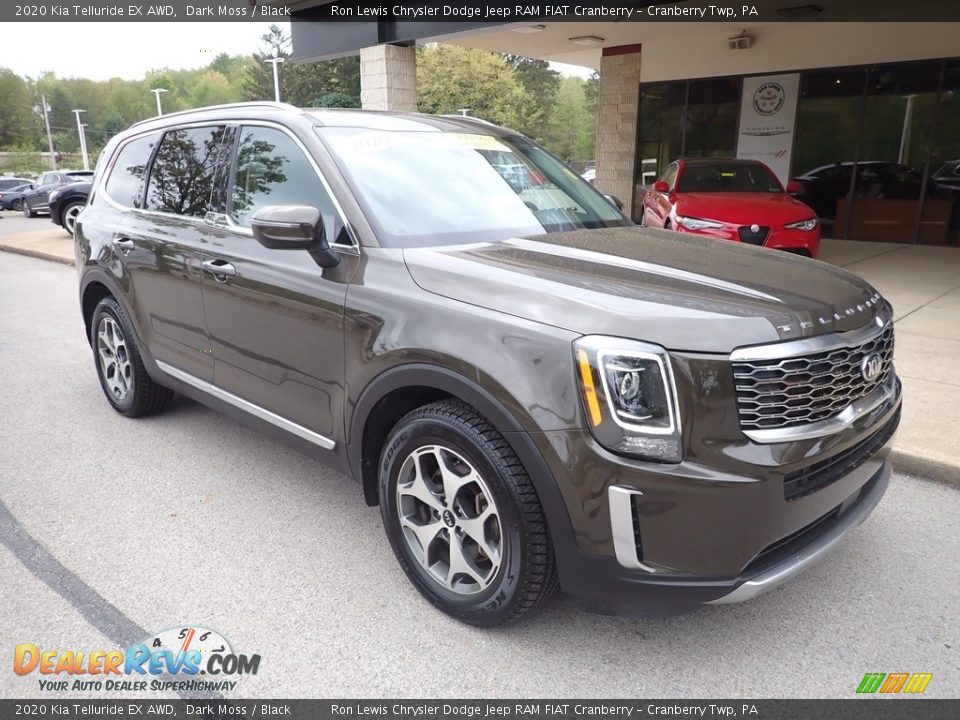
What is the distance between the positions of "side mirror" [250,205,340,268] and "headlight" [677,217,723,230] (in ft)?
22.5

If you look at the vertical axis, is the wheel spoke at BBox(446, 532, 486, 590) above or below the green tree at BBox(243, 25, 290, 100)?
below

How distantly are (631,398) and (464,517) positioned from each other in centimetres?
82

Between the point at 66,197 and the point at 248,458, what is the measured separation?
1597cm

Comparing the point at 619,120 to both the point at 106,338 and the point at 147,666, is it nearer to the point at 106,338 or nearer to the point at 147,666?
the point at 106,338

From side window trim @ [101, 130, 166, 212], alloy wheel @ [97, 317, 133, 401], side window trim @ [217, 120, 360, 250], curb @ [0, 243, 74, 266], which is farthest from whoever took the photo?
curb @ [0, 243, 74, 266]

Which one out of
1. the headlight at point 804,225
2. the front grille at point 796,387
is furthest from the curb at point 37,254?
the front grille at point 796,387

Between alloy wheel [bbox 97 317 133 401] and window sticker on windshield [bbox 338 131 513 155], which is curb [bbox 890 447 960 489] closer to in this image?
window sticker on windshield [bbox 338 131 513 155]

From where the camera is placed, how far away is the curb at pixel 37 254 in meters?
13.0

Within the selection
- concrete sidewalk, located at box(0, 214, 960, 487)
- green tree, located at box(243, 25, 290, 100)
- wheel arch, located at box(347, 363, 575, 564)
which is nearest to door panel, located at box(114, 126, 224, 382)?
wheel arch, located at box(347, 363, 575, 564)

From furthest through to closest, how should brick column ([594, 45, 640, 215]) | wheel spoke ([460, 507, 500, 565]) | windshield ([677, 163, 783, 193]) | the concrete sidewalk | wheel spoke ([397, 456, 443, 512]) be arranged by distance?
brick column ([594, 45, 640, 215]) → windshield ([677, 163, 783, 193]) → the concrete sidewalk → wheel spoke ([397, 456, 443, 512]) → wheel spoke ([460, 507, 500, 565])

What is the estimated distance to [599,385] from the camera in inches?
83.6

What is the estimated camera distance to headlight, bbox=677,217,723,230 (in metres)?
8.70

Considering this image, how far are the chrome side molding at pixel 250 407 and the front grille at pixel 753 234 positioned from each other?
6814mm

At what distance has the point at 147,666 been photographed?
248 centimetres
